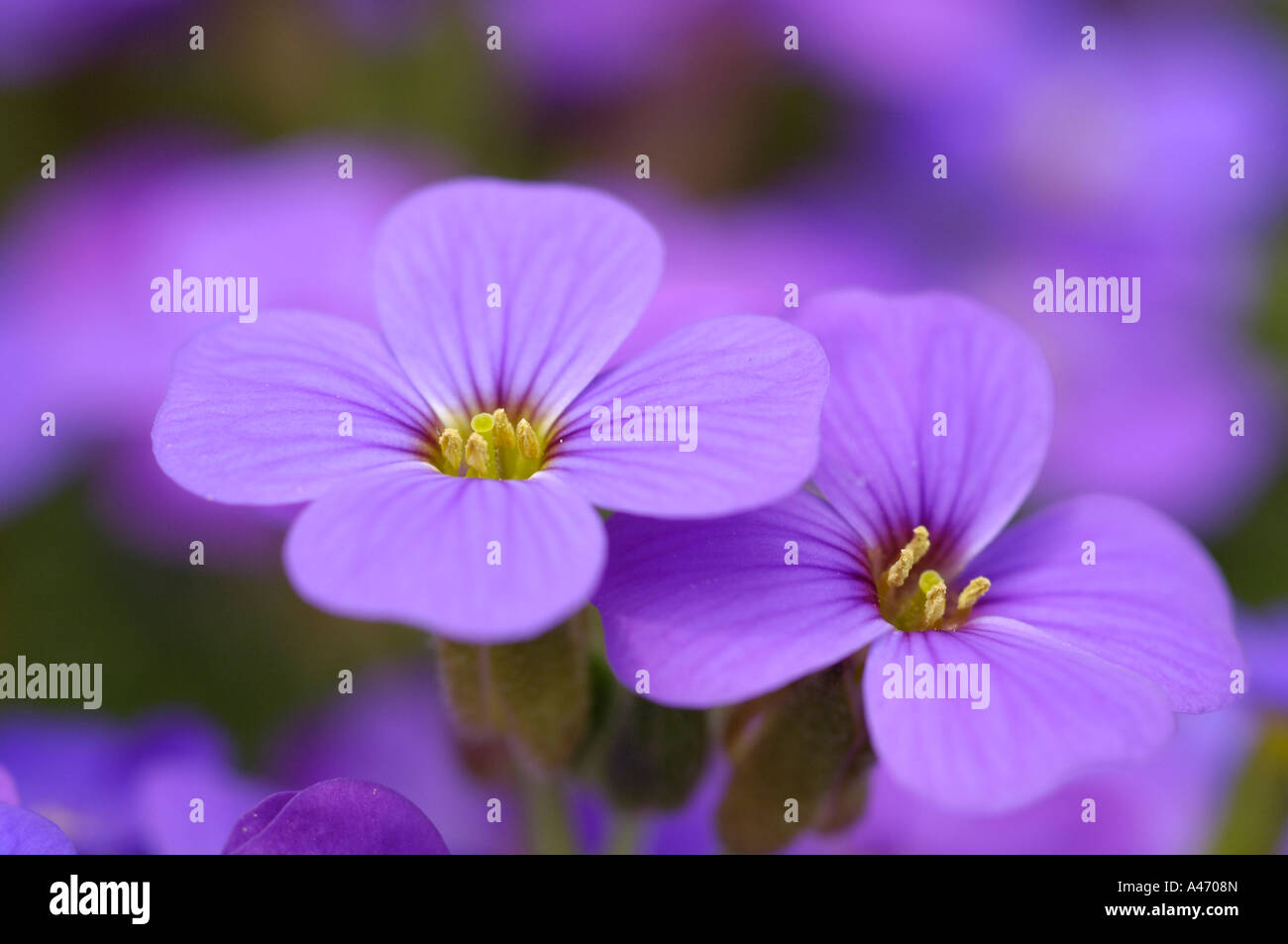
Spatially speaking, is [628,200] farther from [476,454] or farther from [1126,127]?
[476,454]

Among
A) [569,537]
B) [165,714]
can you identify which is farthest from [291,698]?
[569,537]

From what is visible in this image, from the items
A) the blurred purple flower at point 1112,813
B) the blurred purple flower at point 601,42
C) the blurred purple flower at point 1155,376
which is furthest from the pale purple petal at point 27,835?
the blurred purple flower at point 601,42

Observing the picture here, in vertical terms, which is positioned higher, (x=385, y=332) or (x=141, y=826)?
(x=385, y=332)

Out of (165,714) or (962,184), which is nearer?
(165,714)

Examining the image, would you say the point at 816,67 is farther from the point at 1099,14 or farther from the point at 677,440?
the point at 677,440
